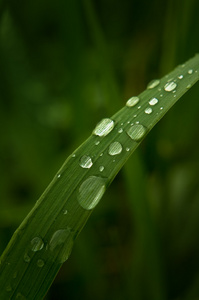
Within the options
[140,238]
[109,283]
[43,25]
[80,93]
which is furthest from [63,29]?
[109,283]

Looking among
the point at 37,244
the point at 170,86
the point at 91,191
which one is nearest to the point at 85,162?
the point at 91,191

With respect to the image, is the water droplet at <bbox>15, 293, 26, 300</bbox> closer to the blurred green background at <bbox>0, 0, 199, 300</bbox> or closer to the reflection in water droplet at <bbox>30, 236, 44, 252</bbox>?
the reflection in water droplet at <bbox>30, 236, 44, 252</bbox>

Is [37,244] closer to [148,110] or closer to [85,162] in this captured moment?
[85,162]

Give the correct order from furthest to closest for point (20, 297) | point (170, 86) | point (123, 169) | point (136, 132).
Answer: point (123, 169) < point (170, 86) < point (136, 132) < point (20, 297)

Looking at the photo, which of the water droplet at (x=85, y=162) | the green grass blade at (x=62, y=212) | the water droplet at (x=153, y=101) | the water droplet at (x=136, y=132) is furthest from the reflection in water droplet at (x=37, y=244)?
the water droplet at (x=153, y=101)

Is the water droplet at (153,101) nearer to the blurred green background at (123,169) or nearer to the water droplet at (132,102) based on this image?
the water droplet at (132,102)

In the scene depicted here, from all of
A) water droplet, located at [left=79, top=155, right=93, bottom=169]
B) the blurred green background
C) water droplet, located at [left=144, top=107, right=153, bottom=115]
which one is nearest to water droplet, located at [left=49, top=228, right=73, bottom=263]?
water droplet, located at [left=79, top=155, right=93, bottom=169]
